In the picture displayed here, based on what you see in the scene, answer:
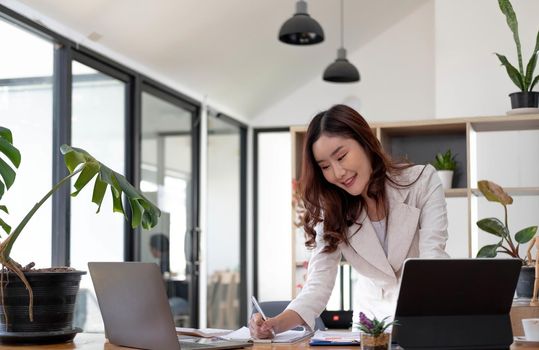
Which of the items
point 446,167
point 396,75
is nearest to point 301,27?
point 446,167

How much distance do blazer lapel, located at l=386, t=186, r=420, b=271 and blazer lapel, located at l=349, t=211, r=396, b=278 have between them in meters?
0.03

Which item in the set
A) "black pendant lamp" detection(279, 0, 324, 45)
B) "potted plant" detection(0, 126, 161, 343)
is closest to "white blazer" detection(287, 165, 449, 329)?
"potted plant" detection(0, 126, 161, 343)

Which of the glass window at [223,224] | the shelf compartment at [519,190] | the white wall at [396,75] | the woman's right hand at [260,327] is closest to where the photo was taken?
the woman's right hand at [260,327]

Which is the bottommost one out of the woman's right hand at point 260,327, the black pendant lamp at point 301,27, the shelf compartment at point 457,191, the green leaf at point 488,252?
the woman's right hand at point 260,327

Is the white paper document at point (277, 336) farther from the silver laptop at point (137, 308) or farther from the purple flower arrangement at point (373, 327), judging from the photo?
the purple flower arrangement at point (373, 327)

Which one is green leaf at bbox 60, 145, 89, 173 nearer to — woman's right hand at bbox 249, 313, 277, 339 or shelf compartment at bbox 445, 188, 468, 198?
woman's right hand at bbox 249, 313, 277, 339

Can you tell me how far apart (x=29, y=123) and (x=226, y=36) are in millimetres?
2049

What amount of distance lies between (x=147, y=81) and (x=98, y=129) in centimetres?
82

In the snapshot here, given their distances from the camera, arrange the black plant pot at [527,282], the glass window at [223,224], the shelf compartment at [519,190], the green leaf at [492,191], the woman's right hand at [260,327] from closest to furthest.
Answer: the woman's right hand at [260,327], the black plant pot at [527,282], the green leaf at [492,191], the shelf compartment at [519,190], the glass window at [223,224]

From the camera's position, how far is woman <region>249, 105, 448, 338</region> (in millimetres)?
2387

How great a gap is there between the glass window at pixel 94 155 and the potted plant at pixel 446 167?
7.32 feet

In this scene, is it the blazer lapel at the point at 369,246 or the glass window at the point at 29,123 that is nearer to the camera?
the blazer lapel at the point at 369,246

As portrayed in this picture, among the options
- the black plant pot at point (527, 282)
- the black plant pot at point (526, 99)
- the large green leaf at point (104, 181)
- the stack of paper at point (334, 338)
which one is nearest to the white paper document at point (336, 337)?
the stack of paper at point (334, 338)

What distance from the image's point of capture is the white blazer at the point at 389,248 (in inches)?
94.7
